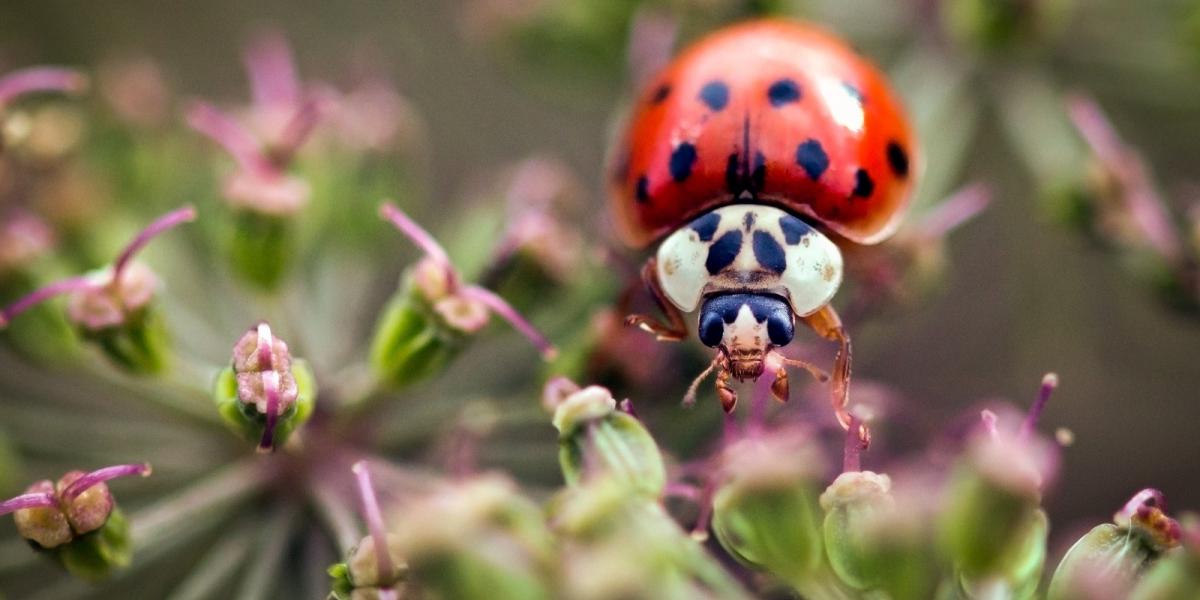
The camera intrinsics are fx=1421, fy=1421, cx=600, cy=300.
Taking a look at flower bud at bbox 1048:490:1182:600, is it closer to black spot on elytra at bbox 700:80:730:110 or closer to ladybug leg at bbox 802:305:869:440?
ladybug leg at bbox 802:305:869:440

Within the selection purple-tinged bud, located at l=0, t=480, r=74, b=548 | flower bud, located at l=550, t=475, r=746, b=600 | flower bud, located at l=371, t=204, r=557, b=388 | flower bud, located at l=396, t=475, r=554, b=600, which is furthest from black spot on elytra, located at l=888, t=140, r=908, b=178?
purple-tinged bud, located at l=0, t=480, r=74, b=548

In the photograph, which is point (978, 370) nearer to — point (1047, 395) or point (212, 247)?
point (1047, 395)

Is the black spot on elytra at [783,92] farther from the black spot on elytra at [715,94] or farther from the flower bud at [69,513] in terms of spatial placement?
the flower bud at [69,513]

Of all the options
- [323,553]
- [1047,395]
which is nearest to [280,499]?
[323,553]

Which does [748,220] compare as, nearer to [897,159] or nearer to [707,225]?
[707,225]

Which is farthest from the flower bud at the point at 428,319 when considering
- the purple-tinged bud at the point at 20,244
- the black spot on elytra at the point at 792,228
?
the purple-tinged bud at the point at 20,244

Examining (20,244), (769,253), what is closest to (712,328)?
(769,253)

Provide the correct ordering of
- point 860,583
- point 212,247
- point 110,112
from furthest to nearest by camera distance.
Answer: point 110,112 → point 212,247 → point 860,583

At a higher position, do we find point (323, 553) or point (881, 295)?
point (881, 295)
